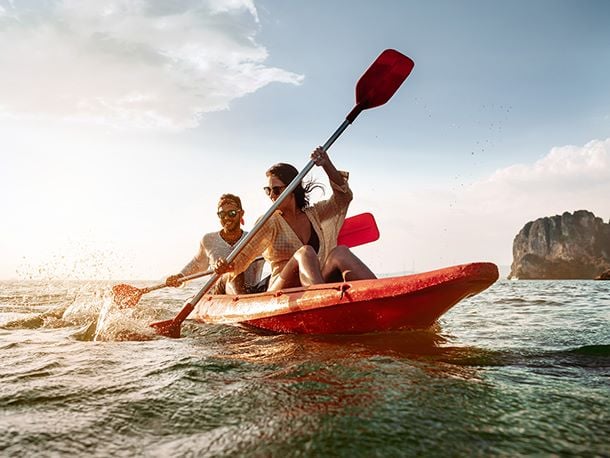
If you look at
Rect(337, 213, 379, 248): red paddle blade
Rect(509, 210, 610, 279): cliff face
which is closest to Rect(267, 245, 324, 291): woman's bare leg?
Rect(337, 213, 379, 248): red paddle blade

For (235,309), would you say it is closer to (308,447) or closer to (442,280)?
(442,280)

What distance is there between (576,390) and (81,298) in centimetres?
710

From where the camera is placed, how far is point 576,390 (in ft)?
6.77

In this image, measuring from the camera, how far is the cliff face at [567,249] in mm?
81000

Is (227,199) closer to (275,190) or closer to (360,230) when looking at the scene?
(275,190)


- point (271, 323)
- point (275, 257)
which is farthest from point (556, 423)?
point (275, 257)

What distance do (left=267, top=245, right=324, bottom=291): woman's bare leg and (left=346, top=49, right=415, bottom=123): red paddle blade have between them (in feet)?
6.95

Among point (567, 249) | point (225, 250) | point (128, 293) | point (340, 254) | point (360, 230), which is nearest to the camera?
point (340, 254)

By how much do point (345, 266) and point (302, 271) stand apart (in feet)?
1.33

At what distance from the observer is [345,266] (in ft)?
13.1

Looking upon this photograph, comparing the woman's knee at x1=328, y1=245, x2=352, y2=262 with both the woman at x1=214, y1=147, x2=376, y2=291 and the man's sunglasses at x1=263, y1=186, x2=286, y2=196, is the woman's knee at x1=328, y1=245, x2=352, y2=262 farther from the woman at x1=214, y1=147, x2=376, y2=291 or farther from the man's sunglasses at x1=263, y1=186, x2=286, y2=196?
the man's sunglasses at x1=263, y1=186, x2=286, y2=196

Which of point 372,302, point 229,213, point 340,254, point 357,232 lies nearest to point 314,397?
point 372,302

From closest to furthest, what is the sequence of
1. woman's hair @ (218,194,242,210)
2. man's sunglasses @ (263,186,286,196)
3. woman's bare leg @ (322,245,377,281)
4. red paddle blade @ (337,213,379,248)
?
woman's bare leg @ (322,245,377,281)
man's sunglasses @ (263,186,286,196)
woman's hair @ (218,194,242,210)
red paddle blade @ (337,213,379,248)

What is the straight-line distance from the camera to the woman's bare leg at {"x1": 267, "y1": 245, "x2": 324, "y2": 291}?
400 cm
